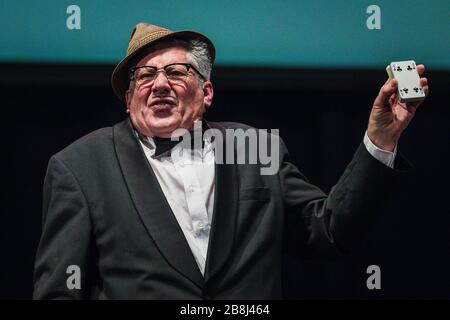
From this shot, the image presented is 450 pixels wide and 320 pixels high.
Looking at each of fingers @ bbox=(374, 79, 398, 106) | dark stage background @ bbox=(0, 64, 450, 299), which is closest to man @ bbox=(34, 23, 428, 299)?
fingers @ bbox=(374, 79, 398, 106)

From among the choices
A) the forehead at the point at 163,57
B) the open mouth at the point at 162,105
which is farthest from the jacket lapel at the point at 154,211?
the forehead at the point at 163,57

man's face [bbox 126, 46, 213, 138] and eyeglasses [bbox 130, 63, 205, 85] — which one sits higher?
eyeglasses [bbox 130, 63, 205, 85]

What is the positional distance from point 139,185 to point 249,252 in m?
0.29

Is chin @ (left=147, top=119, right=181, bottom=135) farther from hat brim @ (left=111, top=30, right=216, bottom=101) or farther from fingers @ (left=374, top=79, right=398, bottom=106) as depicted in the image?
fingers @ (left=374, top=79, right=398, bottom=106)

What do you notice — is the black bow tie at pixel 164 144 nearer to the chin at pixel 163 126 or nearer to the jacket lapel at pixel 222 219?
the chin at pixel 163 126

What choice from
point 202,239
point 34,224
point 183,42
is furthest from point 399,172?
point 34,224

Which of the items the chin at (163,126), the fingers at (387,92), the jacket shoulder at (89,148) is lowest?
the jacket shoulder at (89,148)

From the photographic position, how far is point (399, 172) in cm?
205

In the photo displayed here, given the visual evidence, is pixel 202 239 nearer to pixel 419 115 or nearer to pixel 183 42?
pixel 183 42

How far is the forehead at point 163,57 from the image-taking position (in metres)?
2.26

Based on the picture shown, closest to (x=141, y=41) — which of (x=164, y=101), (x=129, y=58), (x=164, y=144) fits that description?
(x=129, y=58)

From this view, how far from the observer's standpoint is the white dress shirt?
206 centimetres

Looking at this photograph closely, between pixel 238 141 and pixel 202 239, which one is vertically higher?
pixel 238 141

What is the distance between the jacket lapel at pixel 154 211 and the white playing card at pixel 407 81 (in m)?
0.57
